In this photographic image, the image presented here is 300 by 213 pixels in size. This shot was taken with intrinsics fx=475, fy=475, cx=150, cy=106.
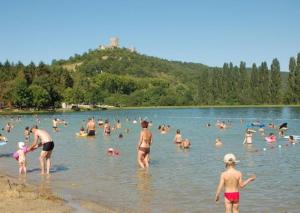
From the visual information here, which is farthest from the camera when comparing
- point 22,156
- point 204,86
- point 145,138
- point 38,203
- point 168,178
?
point 204,86

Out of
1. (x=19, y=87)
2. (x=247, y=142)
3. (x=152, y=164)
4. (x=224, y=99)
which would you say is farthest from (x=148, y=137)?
(x=224, y=99)

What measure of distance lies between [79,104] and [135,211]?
515 ft

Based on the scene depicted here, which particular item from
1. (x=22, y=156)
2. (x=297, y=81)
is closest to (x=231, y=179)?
(x=22, y=156)

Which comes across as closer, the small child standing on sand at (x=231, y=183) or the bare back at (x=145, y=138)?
the small child standing on sand at (x=231, y=183)

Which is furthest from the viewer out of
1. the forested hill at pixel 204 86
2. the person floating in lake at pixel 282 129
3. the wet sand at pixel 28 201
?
the forested hill at pixel 204 86

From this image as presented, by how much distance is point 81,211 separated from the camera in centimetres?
1347

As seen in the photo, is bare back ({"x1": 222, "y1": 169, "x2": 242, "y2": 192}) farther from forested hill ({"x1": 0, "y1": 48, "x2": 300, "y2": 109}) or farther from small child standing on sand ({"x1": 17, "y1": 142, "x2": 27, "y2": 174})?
forested hill ({"x1": 0, "y1": 48, "x2": 300, "y2": 109})

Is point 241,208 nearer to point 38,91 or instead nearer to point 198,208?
point 198,208

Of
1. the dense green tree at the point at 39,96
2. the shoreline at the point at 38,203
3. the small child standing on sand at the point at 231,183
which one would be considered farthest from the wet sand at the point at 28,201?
the dense green tree at the point at 39,96

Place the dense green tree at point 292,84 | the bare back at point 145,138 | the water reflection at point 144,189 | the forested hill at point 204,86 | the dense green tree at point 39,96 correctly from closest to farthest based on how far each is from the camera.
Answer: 1. the water reflection at point 144,189
2. the bare back at point 145,138
3. the dense green tree at point 39,96
4. the forested hill at point 204,86
5. the dense green tree at point 292,84

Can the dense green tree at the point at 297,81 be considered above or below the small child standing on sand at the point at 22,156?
above

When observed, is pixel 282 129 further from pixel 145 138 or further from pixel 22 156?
pixel 22 156

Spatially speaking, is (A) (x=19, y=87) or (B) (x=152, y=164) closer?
(B) (x=152, y=164)

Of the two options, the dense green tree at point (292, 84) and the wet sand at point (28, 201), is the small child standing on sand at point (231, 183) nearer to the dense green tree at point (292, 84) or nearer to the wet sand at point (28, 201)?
the wet sand at point (28, 201)
